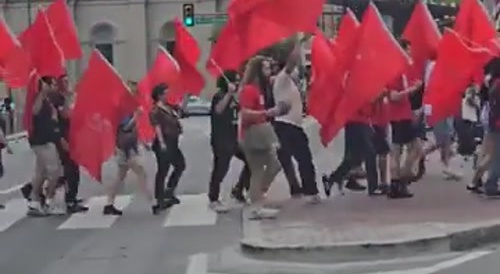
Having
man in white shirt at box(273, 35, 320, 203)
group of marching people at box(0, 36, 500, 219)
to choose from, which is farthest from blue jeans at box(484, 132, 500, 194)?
man in white shirt at box(273, 35, 320, 203)

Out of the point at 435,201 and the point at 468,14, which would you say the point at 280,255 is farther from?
the point at 468,14

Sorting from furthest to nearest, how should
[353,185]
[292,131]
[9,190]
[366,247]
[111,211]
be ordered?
[9,190]
[353,185]
[111,211]
[292,131]
[366,247]

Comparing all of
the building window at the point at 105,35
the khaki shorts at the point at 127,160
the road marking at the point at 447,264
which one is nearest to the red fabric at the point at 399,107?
the khaki shorts at the point at 127,160

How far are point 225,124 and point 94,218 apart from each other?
6.41ft

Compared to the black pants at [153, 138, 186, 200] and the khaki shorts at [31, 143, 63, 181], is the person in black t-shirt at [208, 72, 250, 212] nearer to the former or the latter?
the black pants at [153, 138, 186, 200]

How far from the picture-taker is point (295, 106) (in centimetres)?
1373

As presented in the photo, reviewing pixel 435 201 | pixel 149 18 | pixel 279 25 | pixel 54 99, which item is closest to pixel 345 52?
pixel 279 25

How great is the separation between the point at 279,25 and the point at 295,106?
1008mm

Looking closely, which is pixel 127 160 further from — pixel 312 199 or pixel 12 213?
pixel 312 199

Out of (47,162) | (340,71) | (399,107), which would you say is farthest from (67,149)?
(399,107)

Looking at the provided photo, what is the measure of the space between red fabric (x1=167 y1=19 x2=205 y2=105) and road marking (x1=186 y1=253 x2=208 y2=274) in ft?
19.0

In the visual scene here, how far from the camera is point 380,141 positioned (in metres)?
15.1

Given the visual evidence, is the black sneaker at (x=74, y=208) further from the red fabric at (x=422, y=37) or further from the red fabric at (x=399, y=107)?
the red fabric at (x=422, y=37)

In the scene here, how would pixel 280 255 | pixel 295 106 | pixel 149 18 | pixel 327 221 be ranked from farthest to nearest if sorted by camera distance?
1. pixel 149 18
2. pixel 295 106
3. pixel 327 221
4. pixel 280 255
